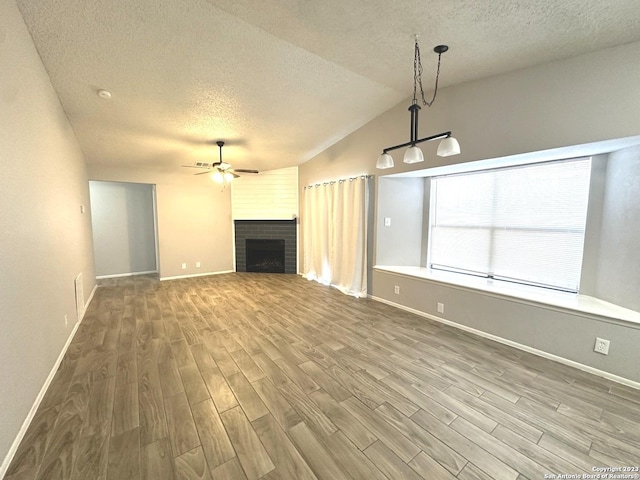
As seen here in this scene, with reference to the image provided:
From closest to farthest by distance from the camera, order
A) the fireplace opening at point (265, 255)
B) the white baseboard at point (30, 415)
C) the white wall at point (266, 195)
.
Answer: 1. the white baseboard at point (30, 415)
2. the white wall at point (266, 195)
3. the fireplace opening at point (265, 255)

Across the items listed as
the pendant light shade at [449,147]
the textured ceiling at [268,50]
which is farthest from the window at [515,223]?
the pendant light shade at [449,147]

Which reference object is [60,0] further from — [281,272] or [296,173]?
[281,272]

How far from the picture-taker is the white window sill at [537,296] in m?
2.32

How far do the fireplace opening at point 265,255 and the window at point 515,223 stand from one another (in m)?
3.69

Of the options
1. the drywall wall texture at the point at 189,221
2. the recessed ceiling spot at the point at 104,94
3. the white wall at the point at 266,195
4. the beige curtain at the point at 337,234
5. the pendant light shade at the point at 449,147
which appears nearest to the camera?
the pendant light shade at the point at 449,147

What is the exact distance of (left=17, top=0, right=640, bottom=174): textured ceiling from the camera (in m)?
1.97

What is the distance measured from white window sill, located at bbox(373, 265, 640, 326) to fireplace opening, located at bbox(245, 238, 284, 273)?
3353 mm

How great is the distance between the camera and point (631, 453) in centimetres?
156

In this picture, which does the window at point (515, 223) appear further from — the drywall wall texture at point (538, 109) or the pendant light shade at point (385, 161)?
the pendant light shade at point (385, 161)

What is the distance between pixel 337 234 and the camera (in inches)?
199

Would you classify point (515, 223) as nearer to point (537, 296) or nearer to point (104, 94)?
point (537, 296)

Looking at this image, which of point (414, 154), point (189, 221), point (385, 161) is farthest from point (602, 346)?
point (189, 221)

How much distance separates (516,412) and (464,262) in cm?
231

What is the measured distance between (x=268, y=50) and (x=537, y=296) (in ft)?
12.6
